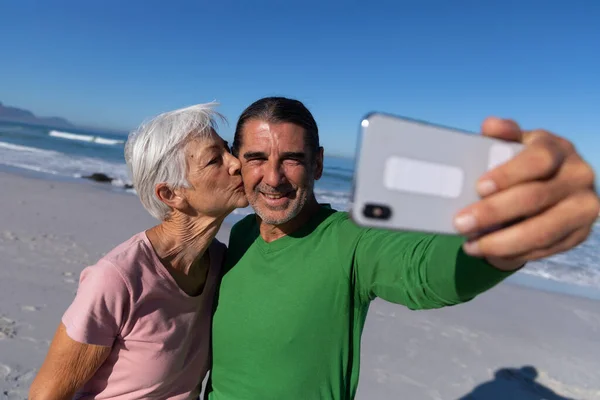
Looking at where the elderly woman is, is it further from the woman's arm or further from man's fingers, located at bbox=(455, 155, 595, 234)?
man's fingers, located at bbox=(455, 155, 595, 234)

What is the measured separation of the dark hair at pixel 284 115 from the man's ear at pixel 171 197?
0.45 meters

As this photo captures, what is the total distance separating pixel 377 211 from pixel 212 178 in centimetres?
158

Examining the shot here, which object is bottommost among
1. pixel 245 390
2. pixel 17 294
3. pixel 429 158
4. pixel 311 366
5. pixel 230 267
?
pixel 17 294

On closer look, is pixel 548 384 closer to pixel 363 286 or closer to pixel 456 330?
pixel 456 330

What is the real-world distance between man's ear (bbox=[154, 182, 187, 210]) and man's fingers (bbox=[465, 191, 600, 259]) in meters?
1.78

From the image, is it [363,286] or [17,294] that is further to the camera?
[17,294]

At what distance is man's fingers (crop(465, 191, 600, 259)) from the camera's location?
0.80 m

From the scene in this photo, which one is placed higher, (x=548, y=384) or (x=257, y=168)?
(x=257, y=168)

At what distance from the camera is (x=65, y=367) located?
5.88 ft

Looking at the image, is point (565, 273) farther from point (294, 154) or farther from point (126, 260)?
point (126, 260)

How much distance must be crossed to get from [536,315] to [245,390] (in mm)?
6900

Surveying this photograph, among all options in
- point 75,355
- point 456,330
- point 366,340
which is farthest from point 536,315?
point 75,355

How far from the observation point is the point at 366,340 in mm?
5480

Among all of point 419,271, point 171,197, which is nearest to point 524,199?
point 419,271
